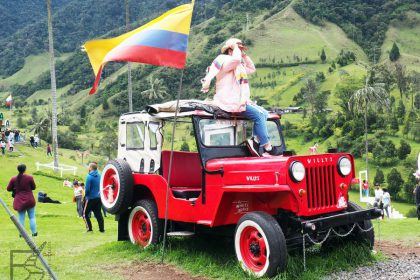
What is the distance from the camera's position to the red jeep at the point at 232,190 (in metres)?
6.80

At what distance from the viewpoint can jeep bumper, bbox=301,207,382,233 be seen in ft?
21.8

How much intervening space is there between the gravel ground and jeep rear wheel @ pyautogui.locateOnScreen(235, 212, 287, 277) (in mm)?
828

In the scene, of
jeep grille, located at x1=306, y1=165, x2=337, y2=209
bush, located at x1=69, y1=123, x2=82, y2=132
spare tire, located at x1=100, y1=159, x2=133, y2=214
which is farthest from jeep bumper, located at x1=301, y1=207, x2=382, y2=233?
bush, located at x1=69, y1=123, x2=82, y2=132

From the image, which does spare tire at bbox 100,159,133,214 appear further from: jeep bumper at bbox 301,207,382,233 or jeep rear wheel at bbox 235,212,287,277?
jeep bumper at bbox 301,207,382,233

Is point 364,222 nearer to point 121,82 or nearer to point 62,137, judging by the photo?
point 62,137

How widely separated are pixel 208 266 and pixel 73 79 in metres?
167

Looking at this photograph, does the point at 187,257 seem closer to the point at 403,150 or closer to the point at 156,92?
the point at 403,150

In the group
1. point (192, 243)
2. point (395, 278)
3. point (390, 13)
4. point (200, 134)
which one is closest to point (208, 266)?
point (192, 243)

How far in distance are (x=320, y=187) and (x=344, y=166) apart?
1.83ft

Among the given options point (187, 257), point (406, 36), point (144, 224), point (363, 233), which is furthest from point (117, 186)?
point (406, 36)

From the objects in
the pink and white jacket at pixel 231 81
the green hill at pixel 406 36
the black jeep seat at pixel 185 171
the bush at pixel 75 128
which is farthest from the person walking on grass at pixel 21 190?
the green hill at pixel 406 36

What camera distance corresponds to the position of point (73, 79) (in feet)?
550

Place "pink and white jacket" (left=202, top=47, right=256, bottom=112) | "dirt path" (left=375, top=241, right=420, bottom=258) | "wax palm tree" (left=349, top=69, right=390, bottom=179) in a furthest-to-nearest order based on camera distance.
→ 1. "wax palm tree" (left=349, top=69, right=390, bottom=179)
2. "dirt path" (left=375, top=241, right=420, bottom=258)
3. "pink and white jacket" (left=202, top=47, right=256, bottom=112)

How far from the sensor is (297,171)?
6.71 metres
